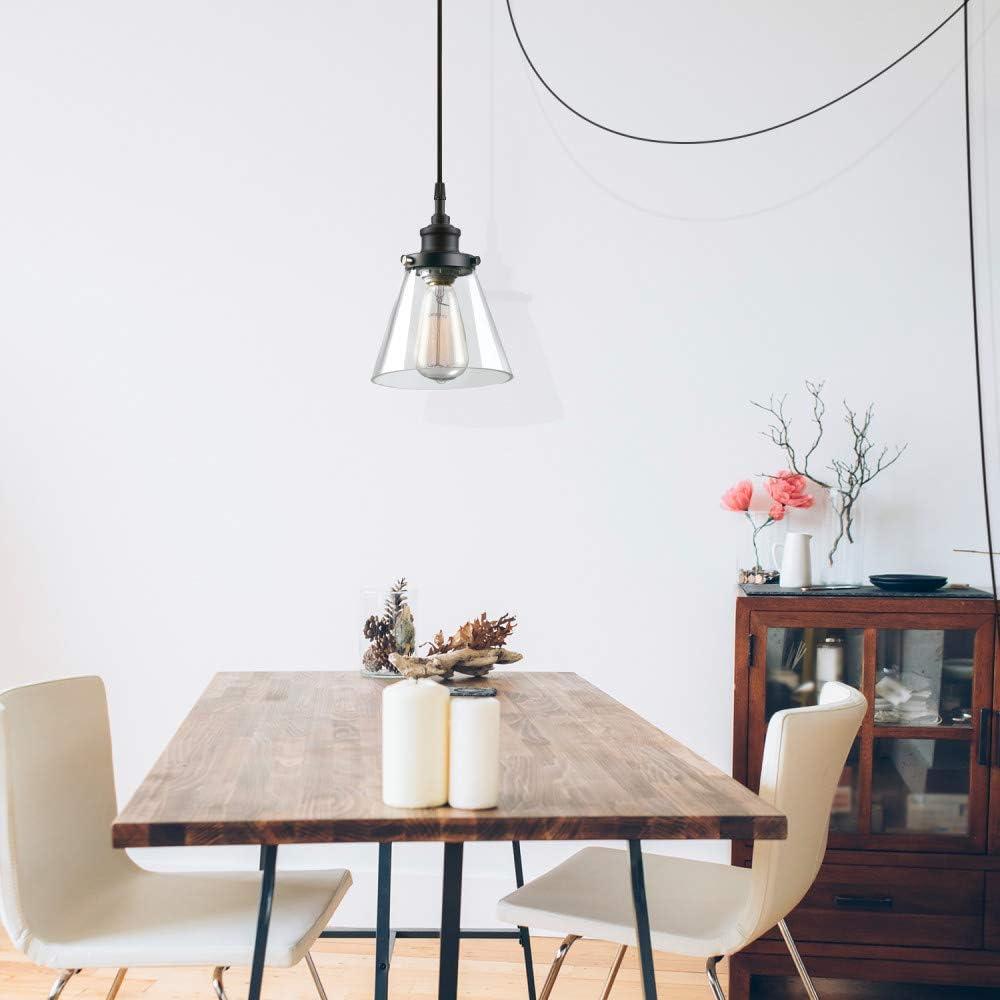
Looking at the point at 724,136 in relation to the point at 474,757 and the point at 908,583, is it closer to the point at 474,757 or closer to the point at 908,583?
the point at 908,583

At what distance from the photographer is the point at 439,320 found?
222 centimetres

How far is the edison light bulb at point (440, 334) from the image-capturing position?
2217mm

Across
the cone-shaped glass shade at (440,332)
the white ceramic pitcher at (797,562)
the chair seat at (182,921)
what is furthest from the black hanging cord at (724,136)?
the chair seat at (182,921)

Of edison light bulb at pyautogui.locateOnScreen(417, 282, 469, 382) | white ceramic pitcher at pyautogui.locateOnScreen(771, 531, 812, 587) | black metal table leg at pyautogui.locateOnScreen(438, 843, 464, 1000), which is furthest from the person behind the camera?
white ceramic pitcher at pyautogui.locateOnScreen(771, 531, 812, 587)

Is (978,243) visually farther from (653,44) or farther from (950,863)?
(950,863)

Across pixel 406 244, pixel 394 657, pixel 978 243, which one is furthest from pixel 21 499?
pixel 978 243

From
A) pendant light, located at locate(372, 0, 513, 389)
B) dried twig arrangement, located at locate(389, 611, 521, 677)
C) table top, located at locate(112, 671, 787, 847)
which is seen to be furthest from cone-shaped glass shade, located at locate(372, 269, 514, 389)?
table top, located at locate(112, 671, 787, 847)

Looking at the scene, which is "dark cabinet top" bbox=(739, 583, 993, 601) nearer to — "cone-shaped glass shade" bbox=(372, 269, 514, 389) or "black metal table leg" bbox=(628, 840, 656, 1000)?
"cone-shaped glass shade" bbox=(372, 269, 514, 389)

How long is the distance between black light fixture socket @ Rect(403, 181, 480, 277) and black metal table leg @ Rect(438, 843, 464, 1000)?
3.95ft

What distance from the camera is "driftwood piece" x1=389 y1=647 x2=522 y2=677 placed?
204 cm

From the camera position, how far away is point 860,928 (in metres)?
2.38

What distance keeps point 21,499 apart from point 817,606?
2.19m

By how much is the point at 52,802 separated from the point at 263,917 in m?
0.53

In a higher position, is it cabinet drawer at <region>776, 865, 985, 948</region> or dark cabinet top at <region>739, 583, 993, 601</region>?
dark cabinet top at <region>739, 583, 993, 601</region>
